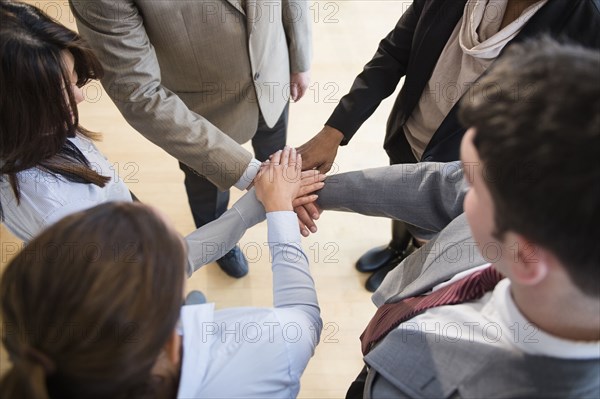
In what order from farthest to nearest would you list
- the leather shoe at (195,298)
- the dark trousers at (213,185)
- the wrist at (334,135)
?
the leather shoe at (195,298) < the dark trousers at (213,185) < the wrist at (334,135)

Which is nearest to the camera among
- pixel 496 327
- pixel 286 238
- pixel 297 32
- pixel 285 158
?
pixel 496 327

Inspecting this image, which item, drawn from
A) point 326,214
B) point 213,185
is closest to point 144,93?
point 213,185

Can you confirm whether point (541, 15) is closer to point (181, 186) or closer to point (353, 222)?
point (353, 222)

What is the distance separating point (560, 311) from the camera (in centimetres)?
54

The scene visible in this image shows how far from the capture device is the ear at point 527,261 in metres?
0.51

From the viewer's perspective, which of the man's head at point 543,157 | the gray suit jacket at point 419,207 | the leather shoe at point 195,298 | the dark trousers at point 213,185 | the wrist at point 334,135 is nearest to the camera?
the man's head at point 543,157

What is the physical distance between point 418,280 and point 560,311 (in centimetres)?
31

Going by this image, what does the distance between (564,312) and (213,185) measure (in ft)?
3.98

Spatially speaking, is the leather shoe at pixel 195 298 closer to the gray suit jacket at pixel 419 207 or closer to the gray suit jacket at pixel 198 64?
the gray suit jacket at pixel 198 64

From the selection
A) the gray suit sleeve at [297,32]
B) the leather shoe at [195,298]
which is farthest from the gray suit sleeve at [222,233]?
the leather shoe at [195,298]

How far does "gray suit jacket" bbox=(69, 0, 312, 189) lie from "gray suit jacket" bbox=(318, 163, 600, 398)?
376mm

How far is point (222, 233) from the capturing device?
107 centimetres

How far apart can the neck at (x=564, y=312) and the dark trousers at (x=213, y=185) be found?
44.4 inches

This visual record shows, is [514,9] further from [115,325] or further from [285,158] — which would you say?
[115,325]
